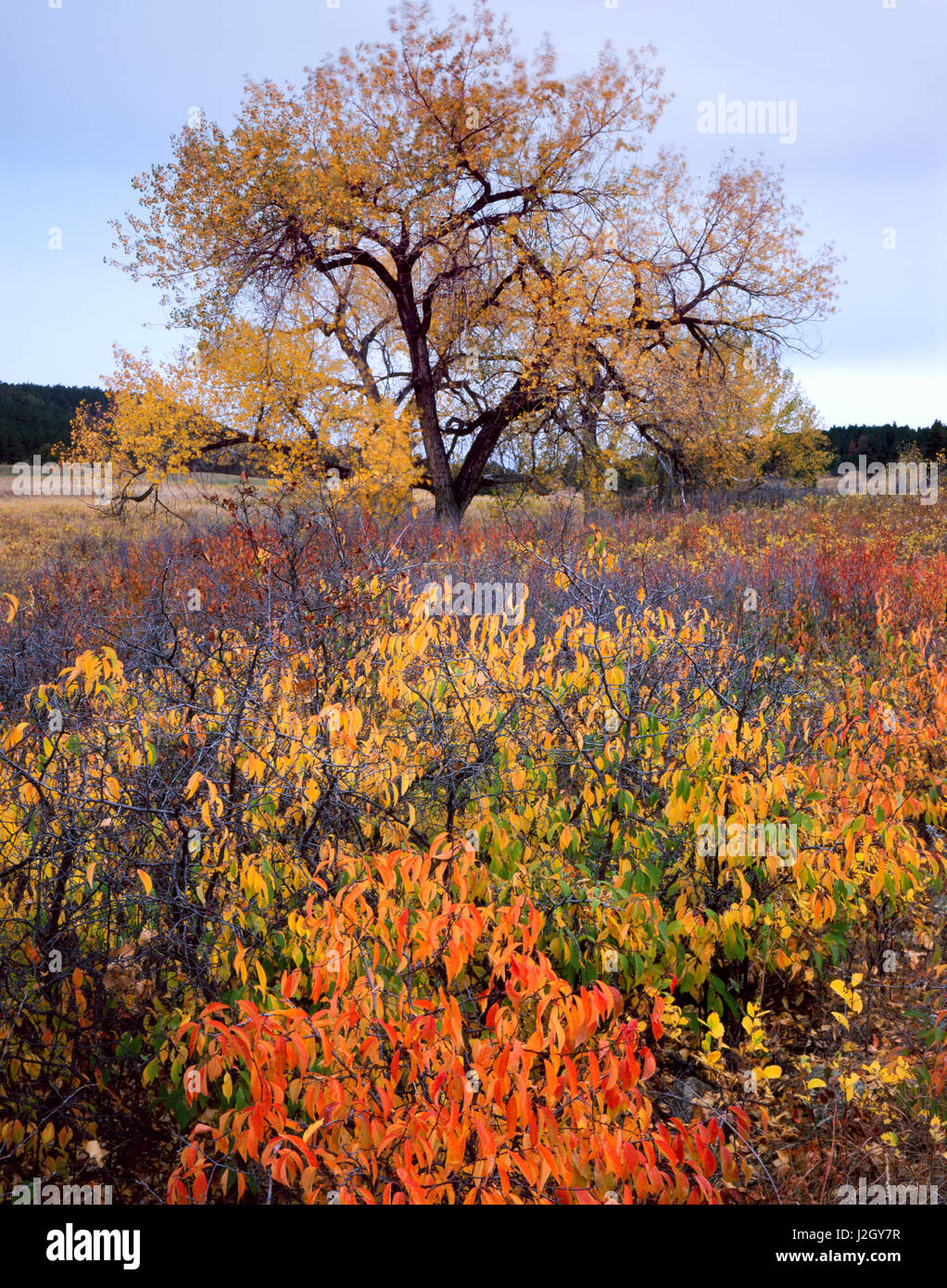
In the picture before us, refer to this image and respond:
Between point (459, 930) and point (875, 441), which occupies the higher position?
point (875, 441)

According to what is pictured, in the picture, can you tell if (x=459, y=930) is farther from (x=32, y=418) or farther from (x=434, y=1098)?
(x=32, y=418)

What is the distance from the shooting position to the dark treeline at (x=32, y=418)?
249 feet

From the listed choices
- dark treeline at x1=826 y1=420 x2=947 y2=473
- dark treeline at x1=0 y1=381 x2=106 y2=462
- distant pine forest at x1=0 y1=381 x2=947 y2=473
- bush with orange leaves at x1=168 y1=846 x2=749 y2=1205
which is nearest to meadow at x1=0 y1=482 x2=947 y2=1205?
bush with orange leaves at x1=168 y1=846 x2=749 y2=1205

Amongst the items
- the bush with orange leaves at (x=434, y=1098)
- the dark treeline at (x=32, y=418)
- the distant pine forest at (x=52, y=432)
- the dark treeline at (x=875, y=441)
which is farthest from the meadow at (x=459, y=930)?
the dark treeline at (x=32, y=418)

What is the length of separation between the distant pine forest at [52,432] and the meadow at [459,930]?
65.3m

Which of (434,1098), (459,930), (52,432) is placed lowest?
(434,1098)

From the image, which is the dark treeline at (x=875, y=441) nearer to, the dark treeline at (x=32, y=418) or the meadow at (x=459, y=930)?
the dark treeline at (x=32, y=418)

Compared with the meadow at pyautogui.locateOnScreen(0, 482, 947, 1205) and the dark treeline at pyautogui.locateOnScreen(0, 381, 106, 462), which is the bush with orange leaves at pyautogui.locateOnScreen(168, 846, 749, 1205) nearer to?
the meadow at pyautogui.locateOnScreen(0, 482, 947, 1205)

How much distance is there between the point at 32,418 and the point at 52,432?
455 centimetres

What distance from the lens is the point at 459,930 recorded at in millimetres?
2838

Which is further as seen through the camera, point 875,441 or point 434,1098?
point 875,441

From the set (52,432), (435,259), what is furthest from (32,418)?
(435,259)

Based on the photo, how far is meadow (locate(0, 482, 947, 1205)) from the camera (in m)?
2.73
